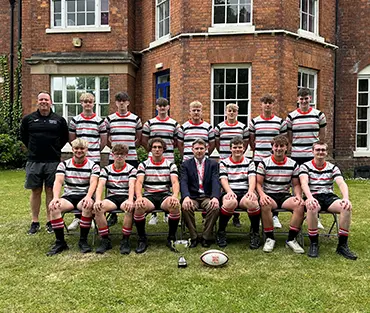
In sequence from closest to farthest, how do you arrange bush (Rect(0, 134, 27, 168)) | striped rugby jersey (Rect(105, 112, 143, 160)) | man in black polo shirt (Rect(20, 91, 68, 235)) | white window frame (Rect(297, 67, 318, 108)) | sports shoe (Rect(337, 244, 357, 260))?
sports shoe (Rect(337, 244, 357, 260)) < man in black polo shirt (Rect(20, 91, 68, 235)) < striped rugby jersey (Rect(105, 112, 143, 160)) < white window frame (Rect(297, 67, 318, 108)) < bush (Rect(0, 134, 27, 168))

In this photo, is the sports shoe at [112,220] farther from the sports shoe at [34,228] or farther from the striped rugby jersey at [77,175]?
the striped rugby jersey at [77,175]

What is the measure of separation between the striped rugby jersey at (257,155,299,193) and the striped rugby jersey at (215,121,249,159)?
2.61 ft

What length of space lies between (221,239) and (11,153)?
11.1m

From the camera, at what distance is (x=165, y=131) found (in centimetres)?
592

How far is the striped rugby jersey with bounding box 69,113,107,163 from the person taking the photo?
5793 mm

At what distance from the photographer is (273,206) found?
4945 millimetres

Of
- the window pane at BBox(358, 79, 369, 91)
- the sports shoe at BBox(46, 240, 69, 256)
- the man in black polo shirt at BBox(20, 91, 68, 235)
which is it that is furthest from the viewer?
the window pane at BBox(358, 79, 369, 91)

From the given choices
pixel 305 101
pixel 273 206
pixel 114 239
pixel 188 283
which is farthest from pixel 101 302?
pixel 305 101

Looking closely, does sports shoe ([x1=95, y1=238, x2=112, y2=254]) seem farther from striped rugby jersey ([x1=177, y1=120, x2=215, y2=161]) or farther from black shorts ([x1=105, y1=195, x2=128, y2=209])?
striped rugby jersey ([x1=177, y1=120, x2=215, y2=161])

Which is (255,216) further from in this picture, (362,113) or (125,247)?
(362,113)

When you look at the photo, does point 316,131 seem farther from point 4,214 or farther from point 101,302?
point 4,214

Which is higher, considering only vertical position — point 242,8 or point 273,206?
point 242,8

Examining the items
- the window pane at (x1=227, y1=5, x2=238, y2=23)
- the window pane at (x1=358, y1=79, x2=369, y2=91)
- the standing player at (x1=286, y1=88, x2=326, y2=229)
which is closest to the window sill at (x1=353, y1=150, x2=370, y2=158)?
the window pane at (x1=358, y1=79, x2=369, y2=91)

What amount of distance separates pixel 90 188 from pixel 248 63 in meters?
7.34
